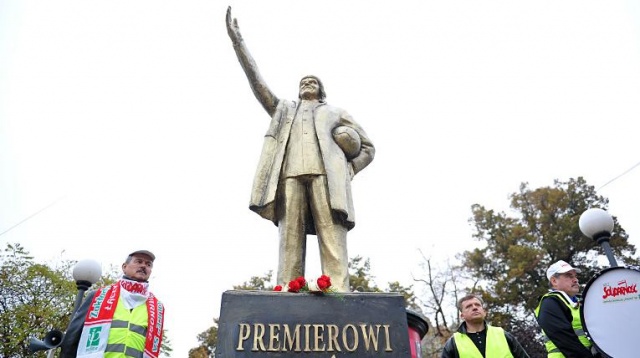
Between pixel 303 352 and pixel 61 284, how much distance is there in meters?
20.1

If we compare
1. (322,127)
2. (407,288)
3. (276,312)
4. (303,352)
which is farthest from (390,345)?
(407,288)

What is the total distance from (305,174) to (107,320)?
228cm

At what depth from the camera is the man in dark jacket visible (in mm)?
3721

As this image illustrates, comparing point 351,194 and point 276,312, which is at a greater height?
point 351,194

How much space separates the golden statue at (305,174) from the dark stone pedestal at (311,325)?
22.8 inches

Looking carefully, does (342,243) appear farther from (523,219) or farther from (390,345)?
(523,219)

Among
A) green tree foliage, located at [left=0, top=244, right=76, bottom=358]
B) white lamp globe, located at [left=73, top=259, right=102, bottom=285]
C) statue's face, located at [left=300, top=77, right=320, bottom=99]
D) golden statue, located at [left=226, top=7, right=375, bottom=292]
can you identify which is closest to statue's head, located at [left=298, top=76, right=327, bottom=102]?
statue's face, located at [left=300, top=77, right=320, bottom=99]

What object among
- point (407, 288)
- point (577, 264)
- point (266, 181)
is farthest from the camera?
point (407, 288)

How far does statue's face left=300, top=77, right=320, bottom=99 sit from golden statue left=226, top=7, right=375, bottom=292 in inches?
9.0

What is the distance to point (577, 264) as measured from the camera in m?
25.1

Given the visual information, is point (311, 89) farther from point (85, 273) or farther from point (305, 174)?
point (85, 273)

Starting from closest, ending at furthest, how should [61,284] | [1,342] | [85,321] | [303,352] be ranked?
[303,352] < [85,321] < [1,342] < [61,284]

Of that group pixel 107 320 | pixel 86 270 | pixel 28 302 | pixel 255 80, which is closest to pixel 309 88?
pixel 255 80

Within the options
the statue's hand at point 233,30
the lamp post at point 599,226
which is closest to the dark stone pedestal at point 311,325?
the statue's hand at point 233,30
